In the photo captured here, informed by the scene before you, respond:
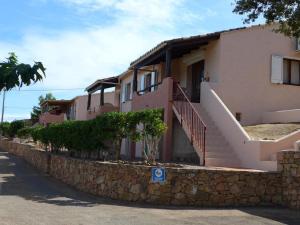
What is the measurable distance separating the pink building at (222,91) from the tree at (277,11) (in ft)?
14.5

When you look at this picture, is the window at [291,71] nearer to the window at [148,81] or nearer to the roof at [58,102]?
the window at [148,81]

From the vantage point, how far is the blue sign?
1308cm

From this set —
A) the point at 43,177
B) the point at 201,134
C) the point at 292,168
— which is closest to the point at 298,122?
the point at 201,134

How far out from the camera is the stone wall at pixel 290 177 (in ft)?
41.1

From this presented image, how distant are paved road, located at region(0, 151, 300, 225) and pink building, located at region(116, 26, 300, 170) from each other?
355 centimetres

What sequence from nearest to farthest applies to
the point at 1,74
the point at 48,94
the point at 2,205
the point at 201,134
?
the point at 1,74 < the point at 2,205 < the point at 201,134 < the point at 48,94

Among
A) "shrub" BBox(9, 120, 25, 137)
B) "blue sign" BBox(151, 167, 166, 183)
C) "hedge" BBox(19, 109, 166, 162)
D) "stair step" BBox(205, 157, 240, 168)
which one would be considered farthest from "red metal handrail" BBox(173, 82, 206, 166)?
"shrub" BBox(9, 120, 25, 137)

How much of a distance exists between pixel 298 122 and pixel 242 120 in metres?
2.39

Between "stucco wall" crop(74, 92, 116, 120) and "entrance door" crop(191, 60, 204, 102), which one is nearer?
"entrance door" crop(191, 60, 204, 102)

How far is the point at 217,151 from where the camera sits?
1596 centimetres

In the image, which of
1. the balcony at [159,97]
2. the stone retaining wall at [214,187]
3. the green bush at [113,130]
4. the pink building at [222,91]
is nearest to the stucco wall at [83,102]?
the pink building at [222,91]

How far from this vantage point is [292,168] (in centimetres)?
1274

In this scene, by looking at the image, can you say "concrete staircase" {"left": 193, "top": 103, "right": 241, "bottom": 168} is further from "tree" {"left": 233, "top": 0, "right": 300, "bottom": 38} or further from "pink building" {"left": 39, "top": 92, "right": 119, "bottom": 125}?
"pink building" {"left": 39, "top": 92, "right": 119, "bottom": 125}

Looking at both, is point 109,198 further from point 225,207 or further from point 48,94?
point 48,94
